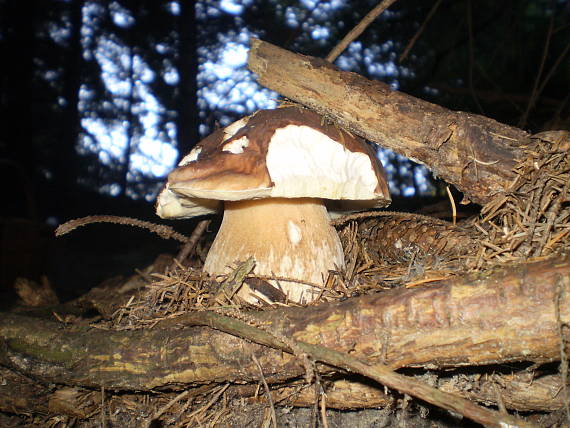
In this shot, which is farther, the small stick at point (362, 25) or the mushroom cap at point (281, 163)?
the small stick at point (362, 25)

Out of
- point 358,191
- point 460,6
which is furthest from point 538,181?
point 460,6

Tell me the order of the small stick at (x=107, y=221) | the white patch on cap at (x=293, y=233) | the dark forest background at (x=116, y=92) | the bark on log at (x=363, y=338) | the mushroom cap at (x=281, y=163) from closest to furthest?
the bark on log at (x=363, y=338), the mushroom cap at (x=281, y=163), the small stick at (x=107, y=221), the white patch on cap at (x=293, y=233), the dark forest background at (x=116, y=92)


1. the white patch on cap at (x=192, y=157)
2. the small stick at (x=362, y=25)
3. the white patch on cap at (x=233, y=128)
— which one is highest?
the small stick at (x=362, y=25)

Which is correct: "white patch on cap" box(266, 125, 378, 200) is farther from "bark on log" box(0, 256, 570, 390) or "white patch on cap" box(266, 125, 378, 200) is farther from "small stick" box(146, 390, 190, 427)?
"small stick" box(146, 390, 190, 427)

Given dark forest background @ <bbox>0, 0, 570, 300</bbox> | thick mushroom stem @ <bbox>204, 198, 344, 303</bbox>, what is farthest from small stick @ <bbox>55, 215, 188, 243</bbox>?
dark forest background @ <bbox>0, 0, 570, 300</bbox>

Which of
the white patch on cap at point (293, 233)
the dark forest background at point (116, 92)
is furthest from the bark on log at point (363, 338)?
the dark forest background at point (116, 92)

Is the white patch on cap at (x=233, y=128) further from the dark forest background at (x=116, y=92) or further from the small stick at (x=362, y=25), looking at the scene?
the dark forest background at (x=116, y=92)

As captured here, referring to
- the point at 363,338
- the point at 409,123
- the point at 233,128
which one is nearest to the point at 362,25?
the point at 409,123
